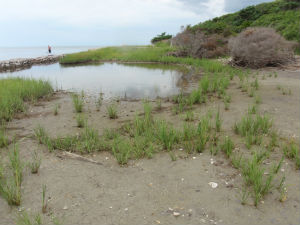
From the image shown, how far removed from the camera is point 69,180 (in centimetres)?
337

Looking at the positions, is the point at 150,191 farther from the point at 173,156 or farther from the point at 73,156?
the point at 73,156

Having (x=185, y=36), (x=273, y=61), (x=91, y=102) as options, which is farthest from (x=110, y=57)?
(x=91, y=102)

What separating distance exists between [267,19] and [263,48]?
2053 cm

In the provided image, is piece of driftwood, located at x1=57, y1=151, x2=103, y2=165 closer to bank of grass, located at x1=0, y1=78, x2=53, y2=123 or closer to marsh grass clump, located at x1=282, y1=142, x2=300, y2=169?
bank of grass, located at x1=0, y1=78, x2=53, y2=123

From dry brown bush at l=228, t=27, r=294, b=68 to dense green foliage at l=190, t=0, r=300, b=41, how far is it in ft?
24.3

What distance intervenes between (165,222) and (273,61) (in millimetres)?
14626

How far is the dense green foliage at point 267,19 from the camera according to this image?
22.5 meters

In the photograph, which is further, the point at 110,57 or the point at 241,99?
the point at 110,57

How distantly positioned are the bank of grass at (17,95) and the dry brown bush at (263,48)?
38.5 ft

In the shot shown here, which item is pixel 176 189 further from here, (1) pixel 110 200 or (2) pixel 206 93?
(2) pixel 206 93

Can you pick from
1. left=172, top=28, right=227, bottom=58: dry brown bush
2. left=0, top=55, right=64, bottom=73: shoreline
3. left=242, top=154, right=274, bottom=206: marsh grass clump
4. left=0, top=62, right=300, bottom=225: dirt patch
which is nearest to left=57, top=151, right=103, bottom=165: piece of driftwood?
left=0, top=62, right=300, bottom=225: dirt patch

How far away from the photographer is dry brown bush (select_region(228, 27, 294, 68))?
13.6 meters

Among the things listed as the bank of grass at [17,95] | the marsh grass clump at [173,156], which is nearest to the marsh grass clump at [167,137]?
the marsh grass clump at [173,156]

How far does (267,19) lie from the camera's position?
3011cm
